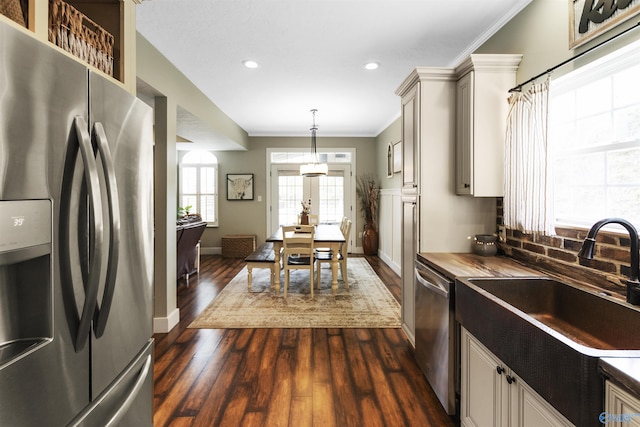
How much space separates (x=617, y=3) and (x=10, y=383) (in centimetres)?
256

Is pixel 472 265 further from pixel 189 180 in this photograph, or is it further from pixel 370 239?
pixel 189 180

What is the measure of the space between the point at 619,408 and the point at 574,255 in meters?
1.18

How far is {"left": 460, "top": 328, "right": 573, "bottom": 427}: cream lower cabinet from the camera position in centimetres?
117

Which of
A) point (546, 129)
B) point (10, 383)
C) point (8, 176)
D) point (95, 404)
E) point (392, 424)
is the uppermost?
point (546, 129)

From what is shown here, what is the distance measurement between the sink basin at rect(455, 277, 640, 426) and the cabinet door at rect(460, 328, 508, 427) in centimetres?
9

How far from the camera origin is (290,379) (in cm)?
233

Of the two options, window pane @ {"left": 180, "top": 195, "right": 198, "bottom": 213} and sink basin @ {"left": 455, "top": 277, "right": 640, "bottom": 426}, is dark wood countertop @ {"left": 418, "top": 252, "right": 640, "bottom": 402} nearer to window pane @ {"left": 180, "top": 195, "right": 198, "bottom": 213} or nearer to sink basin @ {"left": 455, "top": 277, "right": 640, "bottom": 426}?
Result: sink basin @ {"left": 455, "top": 277, "right": 640, "bottom": 426}

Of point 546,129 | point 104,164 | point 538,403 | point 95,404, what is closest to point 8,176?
point 104,164

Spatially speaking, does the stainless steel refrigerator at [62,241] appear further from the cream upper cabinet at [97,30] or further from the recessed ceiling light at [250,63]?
the recessed ceiling light at [250,63]

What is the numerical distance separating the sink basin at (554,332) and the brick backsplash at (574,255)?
0.15 m

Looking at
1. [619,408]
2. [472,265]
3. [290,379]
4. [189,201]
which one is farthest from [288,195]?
[619,408]

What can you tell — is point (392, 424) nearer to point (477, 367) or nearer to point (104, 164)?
point (477, 367)

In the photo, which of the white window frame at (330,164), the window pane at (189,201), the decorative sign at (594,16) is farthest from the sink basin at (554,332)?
the window pane at (189,201)

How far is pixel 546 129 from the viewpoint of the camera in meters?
1.89
